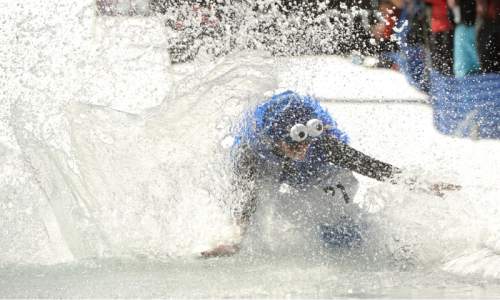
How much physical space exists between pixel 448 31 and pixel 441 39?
7cm

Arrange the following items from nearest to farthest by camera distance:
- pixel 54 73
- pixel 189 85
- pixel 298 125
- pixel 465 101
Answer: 1. pixel 298 125
2. pixel 189 85
3. pixel 54 73
4. pixel 465 101

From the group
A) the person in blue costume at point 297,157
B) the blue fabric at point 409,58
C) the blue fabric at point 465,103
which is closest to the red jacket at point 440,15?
the blue fabric at point 409,58

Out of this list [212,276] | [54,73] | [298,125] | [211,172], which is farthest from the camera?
[54,73]

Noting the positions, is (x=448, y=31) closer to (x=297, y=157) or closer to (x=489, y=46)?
(x=489, y=46)

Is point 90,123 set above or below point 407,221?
above

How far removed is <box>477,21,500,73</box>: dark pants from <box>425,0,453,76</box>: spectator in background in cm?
20

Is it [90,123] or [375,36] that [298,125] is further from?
[375,36]

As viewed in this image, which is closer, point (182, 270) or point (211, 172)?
point (182, 270)

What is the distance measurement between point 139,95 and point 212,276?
247cm

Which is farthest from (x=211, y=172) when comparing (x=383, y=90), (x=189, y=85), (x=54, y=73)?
(x=383, y=90)

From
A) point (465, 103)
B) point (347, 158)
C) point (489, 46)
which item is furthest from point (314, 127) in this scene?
point (489, 46)

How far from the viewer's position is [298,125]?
4125mm

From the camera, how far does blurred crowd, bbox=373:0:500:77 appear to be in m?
6.37

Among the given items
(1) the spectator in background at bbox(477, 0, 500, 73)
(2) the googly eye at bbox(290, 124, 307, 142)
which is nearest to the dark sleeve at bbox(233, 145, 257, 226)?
(2) the googly eye at bbox(290, 124, 307, 142)
